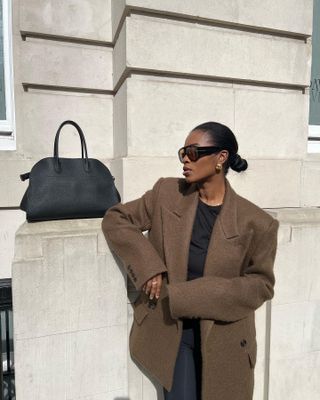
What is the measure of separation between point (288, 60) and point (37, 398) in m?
4.51

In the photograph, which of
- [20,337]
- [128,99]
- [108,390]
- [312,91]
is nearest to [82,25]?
[128,99]

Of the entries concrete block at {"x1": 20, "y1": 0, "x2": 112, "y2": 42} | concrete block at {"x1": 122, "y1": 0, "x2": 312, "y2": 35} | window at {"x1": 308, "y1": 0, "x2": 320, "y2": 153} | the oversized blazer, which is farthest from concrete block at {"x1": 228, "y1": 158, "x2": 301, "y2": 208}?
concrete block at {"x1": 20, "y1": 0, "x2": 112, "y2": 42}

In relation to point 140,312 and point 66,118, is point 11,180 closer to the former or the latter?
point 66,118

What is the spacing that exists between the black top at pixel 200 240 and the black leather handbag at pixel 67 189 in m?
0.71

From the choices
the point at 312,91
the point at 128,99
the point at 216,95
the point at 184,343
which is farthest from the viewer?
the point at 312,91

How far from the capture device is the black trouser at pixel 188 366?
2.21 meters

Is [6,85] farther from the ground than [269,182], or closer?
farther from the ground

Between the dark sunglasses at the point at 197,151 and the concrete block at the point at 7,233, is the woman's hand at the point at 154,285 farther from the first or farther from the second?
the concrete block at the point at 7,233

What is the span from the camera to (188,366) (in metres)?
2.23

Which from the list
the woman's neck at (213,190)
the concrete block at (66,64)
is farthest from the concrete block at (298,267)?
the concrete block at (66,64)

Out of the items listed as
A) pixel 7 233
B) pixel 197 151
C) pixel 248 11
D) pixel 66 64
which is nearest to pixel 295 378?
pixel 197 151

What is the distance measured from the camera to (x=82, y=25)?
454 cm

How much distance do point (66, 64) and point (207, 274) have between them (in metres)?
3.68

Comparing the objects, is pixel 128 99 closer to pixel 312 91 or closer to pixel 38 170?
pixel 38 170
